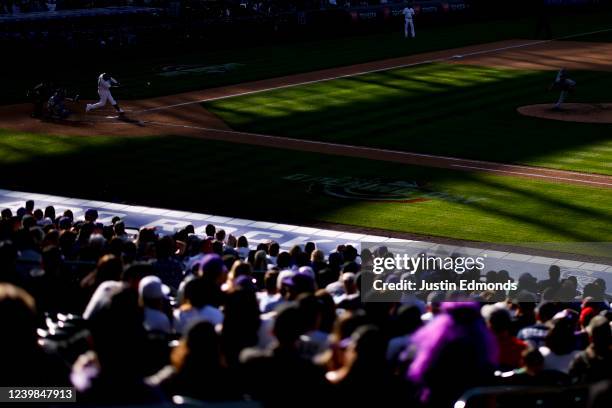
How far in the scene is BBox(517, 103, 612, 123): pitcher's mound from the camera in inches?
1400

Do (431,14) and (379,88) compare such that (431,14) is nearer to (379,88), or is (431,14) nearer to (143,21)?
(143,21)

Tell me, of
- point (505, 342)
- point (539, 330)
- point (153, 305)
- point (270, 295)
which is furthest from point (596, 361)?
point (153, 305)

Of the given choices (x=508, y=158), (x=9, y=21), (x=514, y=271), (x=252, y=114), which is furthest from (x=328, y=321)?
(x=9, y=21)

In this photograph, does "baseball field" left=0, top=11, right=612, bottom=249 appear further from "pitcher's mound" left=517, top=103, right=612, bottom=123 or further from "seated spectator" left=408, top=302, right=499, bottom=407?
"seated spectator" left=408, top=302, right=499, bottom=407

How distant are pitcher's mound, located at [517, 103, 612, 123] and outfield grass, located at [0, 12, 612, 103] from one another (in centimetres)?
1368

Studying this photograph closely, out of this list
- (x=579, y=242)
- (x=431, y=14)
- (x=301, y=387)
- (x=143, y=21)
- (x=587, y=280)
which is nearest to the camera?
(x=301, y=387)

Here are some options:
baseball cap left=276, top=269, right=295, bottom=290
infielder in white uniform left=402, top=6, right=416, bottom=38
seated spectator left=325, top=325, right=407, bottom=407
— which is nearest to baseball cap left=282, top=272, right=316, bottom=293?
baseball cap left=276, top=269, right=295, bottom=290

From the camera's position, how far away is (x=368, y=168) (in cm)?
2878

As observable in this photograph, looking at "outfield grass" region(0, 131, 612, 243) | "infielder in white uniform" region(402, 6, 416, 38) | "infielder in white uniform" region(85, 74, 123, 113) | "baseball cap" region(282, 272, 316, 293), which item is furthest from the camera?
"infielder in white uniform" region(402, 6, 416, 38)

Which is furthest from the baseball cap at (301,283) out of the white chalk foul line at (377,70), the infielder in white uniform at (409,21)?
the infielder in white uniform at (409,21)

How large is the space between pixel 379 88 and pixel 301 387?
36127 mm

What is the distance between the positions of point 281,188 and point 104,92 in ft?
39.6

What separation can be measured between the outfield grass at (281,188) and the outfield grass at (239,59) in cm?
1070

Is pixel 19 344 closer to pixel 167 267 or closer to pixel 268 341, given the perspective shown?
pixel 268 341
